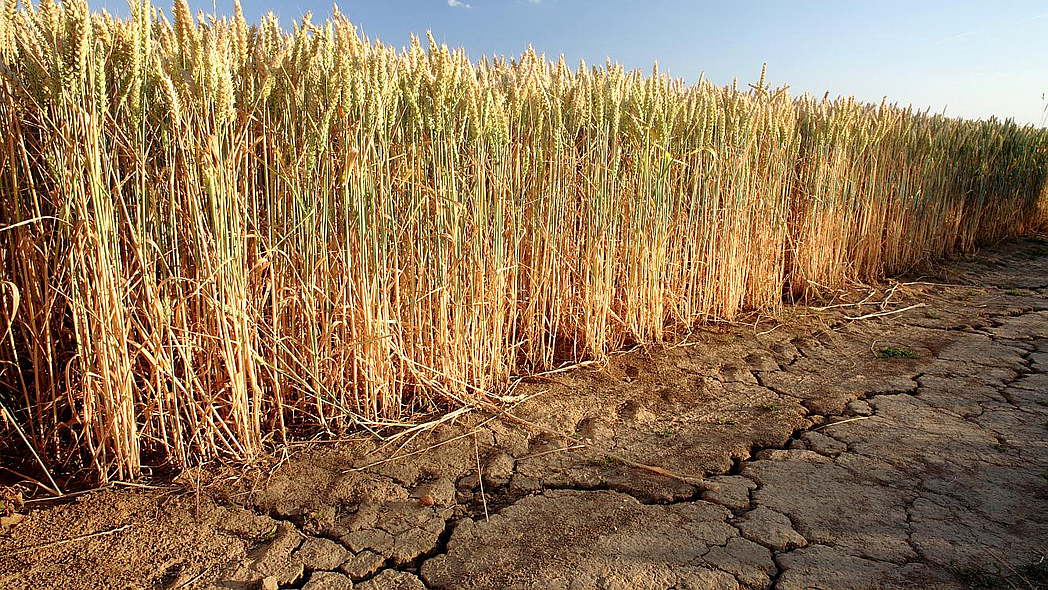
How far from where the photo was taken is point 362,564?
1.66m

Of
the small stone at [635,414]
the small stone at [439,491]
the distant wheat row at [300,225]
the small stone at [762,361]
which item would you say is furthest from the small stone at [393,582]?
the small stone at [762,361]

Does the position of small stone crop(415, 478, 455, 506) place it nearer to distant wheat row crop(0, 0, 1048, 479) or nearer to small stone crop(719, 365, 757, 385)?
distant wheat row crop(0, 0, 1048, 479)

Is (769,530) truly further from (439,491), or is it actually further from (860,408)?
(860,408)

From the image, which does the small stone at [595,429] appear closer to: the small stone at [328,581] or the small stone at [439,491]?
the small stone at [439,491]

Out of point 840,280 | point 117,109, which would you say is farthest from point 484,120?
point 840,280

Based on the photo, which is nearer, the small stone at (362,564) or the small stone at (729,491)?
the small stone at (362,564)

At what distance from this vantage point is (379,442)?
7.50 feet

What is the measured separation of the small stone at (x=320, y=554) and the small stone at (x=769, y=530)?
1.10m

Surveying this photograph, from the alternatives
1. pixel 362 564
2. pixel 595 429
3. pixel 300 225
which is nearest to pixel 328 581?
pixel 362 564

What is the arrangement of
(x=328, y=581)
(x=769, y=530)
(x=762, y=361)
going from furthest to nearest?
1. (x=762, y=361)
2. (x=769, y=530)
3. (x=328, y=581)

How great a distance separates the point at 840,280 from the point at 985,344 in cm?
129

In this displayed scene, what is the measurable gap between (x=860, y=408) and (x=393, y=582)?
2090 millimetres

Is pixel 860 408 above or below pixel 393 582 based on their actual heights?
above

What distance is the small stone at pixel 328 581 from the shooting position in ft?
5.13
